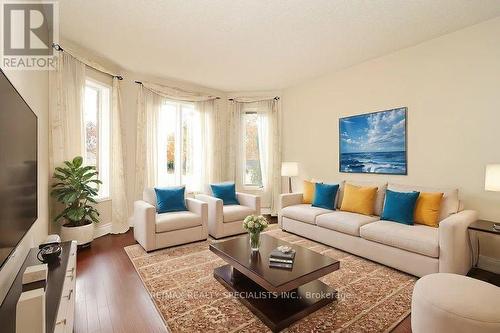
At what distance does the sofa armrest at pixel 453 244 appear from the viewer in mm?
2330

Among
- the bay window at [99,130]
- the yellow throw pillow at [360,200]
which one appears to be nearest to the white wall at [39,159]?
the bay window at [99,130]

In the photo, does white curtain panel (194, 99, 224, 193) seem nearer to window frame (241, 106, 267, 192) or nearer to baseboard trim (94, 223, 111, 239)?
window frame (241, 106, 267, 192)

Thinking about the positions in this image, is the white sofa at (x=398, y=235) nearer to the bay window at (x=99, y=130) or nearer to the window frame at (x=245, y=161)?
the window frame at (x=245, y=161)

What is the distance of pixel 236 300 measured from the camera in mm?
2158

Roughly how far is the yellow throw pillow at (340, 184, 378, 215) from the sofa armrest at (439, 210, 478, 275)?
102 centimetres

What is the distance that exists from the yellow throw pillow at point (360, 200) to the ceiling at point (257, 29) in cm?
202

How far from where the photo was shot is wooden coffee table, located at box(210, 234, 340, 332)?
1.86 m

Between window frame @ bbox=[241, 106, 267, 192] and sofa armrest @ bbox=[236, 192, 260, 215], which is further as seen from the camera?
window frame @ bbox=[241, 106, 267, 192]

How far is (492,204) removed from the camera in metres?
2.78

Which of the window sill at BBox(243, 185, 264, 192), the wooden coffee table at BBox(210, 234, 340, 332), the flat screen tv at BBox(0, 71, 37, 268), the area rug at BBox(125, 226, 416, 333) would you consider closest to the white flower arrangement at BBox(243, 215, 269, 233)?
the wooden coffee table at BBox(210, 234, 340, 332)

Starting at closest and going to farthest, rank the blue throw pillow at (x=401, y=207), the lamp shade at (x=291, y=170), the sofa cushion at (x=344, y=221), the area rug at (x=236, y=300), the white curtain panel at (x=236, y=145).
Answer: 1. the area rug at (x=236, y=300)
2. the blue throw pillow at (x=401, y=207)
3. the sofa cushion at (x=344, y=221)
4. the lamp shade at (x=291, y=170)
5. the white curtain panel at (x=236, y=145)

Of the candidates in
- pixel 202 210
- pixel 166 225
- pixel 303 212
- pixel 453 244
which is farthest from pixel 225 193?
pixel 453 244

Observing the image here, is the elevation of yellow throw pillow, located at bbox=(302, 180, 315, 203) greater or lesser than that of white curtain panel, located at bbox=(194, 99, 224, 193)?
lesser

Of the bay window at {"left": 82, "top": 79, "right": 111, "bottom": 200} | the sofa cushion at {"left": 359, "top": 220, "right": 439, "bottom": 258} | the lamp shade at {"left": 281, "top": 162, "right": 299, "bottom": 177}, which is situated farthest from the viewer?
the lamp shade at {"left": 281, "top": 162, "right": 299, "bottom": 177}
